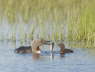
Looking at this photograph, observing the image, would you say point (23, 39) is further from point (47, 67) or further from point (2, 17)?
point (47, 67)

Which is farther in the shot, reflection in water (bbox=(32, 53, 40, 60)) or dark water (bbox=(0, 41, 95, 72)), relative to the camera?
reflection in water (bbox=(32, 53, 40, 60))

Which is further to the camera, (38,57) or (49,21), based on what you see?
(49,21)

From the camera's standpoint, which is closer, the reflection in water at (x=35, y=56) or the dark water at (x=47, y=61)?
the dark water at (x=47, y=61)

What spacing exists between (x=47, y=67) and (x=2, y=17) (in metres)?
2.34

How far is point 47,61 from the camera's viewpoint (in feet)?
22.4

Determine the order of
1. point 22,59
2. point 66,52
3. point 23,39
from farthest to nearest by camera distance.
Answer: point 23,39
point 66,52
point 22,59

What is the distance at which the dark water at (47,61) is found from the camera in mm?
6363

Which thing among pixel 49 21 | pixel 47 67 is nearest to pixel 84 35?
pixel 49 21

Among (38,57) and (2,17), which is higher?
(2,17)

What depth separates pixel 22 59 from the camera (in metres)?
6.91

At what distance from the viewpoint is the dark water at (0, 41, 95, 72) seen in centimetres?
636

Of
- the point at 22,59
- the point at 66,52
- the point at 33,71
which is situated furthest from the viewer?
the point at 66,52

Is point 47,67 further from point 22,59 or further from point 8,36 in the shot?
point 8,36

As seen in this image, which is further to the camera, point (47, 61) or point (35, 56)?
point (35, 56)
